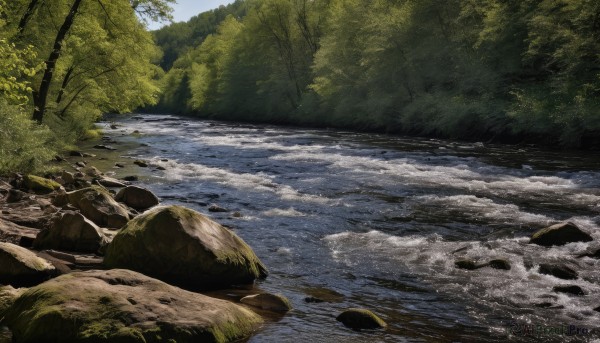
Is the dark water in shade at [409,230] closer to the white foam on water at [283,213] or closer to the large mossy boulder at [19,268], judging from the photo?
the white foam on water at [283,213]

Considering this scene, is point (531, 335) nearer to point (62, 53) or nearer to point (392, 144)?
point (62, 53)

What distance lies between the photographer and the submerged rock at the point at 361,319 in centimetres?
684

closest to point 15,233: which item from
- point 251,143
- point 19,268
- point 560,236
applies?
point 19,268

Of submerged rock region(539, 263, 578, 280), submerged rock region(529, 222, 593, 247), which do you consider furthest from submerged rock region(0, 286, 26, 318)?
submerged rock region(529, 222, 593, 247)

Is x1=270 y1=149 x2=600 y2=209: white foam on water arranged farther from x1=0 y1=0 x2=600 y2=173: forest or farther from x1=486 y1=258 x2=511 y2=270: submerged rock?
x1=0 y1=0 x2=600 y2=173: forest

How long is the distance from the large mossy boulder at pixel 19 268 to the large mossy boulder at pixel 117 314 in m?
1.25

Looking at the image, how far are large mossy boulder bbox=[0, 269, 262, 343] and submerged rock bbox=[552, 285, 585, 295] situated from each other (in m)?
4.82

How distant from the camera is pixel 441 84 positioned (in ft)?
132

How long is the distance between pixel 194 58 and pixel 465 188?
10754 centimetres

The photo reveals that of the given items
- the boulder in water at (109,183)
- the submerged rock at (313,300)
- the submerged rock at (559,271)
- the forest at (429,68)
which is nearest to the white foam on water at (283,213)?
the boulder in water at (109,183)

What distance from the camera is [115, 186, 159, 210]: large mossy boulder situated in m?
13.9

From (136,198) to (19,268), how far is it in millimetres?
6741

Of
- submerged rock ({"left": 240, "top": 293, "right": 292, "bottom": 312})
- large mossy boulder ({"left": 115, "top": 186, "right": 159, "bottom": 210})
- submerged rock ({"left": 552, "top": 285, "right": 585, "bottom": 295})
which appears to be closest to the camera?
submerged rock ({"left": 240, "top": 293, "right": 292, "bottom": 312})

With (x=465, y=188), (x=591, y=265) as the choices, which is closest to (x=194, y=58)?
(x=465, y=188)
